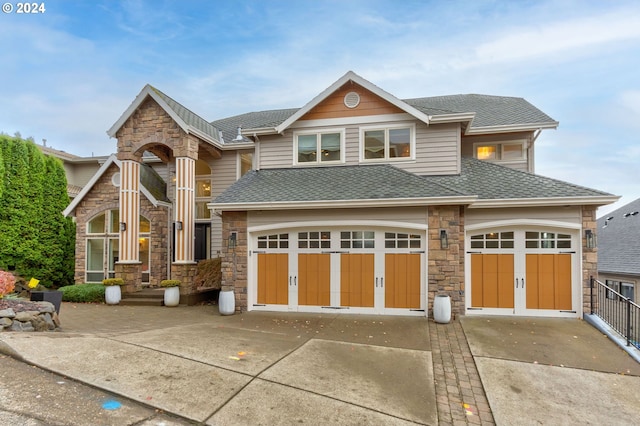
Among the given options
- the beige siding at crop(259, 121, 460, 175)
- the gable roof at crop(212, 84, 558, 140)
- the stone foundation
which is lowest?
the stone foundation

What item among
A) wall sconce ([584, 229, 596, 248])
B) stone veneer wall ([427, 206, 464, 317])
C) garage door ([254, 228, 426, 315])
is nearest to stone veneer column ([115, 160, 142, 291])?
garage door ([254, 228, 426, 315])

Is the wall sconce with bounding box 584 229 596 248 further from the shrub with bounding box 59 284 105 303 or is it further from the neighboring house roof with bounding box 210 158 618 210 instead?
the shrub with bounding box 59 284 105 303

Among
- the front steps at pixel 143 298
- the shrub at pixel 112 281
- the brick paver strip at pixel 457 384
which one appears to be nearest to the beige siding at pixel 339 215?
the brick paver strip at pixel 457 384

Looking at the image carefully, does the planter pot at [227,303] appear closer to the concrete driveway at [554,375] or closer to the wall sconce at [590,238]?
the concrete driveway at [554,375]

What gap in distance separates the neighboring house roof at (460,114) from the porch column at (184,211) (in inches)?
100

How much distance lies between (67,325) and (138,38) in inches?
534

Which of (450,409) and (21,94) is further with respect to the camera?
(21,94)

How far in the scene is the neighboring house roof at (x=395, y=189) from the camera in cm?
838

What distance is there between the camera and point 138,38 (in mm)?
15297

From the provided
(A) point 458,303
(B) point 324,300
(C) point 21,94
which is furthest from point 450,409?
(C) point 21,94

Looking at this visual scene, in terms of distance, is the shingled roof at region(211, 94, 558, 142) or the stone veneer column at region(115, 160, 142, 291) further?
the stone veneer column at region(115, 160, 142, 291)

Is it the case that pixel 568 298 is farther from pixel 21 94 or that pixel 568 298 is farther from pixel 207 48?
pixel 21 94

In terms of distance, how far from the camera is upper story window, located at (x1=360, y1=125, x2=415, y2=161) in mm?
10406

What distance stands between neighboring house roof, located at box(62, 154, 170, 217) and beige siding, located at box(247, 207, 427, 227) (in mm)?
5710
